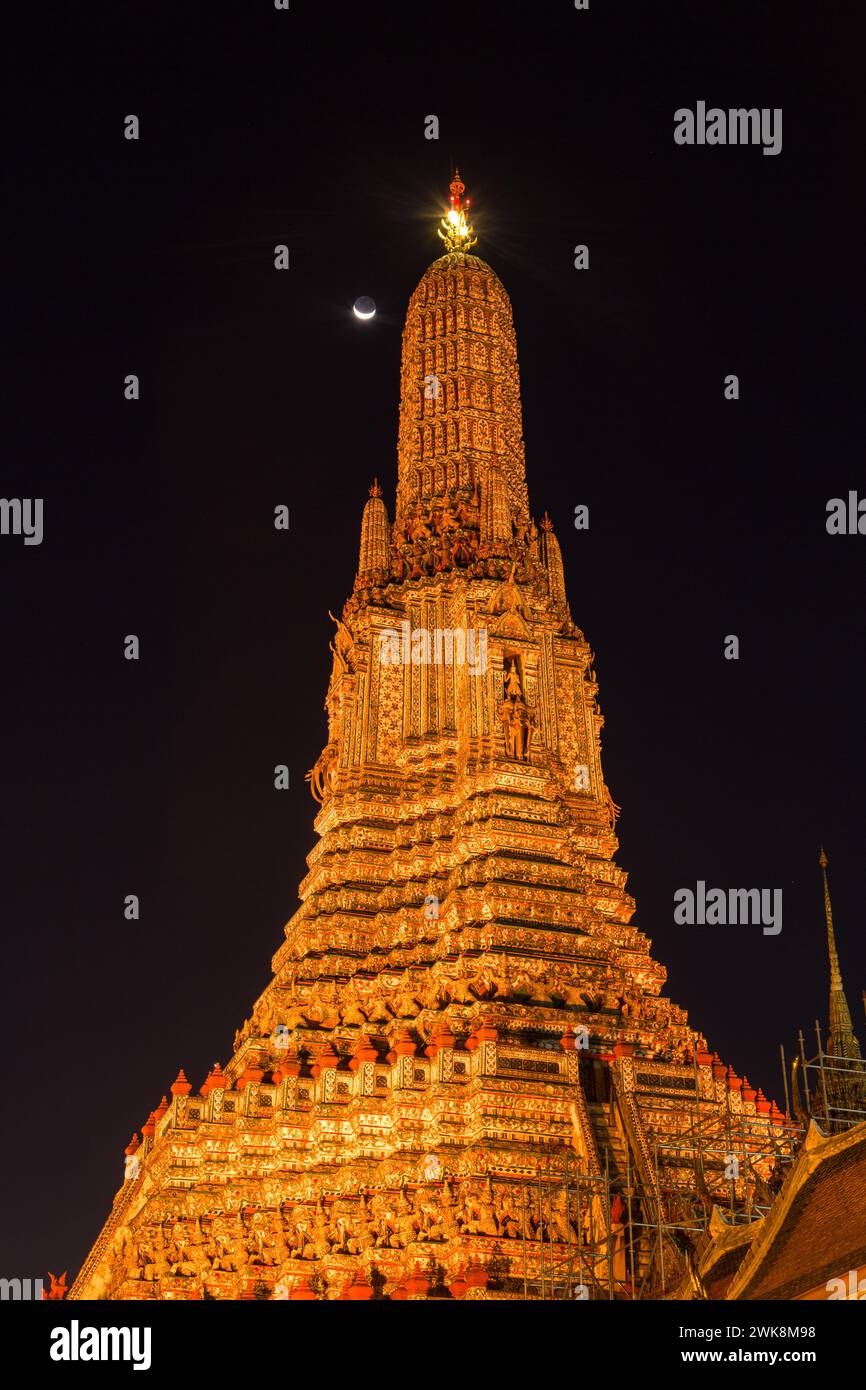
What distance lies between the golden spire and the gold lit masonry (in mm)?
8445

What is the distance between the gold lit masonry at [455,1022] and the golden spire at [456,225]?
27.7ft

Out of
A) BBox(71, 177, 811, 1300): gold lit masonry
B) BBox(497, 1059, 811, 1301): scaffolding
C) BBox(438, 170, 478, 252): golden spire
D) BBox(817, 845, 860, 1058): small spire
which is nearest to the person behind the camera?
BBox(497, 1059, 811, 1301): scaffolding

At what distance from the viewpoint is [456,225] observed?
240ft

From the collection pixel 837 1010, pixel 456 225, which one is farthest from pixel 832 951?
pixel 456 225

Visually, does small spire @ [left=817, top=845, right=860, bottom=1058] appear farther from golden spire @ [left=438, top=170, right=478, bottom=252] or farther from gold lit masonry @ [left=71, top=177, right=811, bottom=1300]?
golden spire @ [left=438, top=170, right=478, bottom=252]

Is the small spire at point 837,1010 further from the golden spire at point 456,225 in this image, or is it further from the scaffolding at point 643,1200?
the golden spire at point 456,225

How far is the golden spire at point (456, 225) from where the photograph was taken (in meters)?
72.8

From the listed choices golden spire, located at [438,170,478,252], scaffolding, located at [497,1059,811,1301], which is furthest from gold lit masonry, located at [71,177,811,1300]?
golden spire, located at [438,170,478,252]

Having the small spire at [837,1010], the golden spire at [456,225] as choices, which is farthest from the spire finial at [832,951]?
the golden spire at [456,225]

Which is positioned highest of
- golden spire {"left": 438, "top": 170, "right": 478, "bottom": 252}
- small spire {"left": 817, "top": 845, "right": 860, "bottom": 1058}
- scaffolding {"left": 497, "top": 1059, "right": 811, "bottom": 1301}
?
golden spire {"left": 438, "top": 170, "right": 478, "bottom": 252}

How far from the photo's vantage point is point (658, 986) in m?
53.4

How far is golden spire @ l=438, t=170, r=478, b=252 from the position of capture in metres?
72.8

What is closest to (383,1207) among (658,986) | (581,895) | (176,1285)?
(176,1285)

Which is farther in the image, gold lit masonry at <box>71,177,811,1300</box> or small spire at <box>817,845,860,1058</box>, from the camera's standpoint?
small spire at <box>817,845,860,1058</box>
